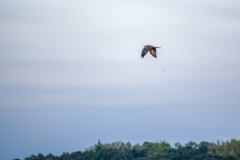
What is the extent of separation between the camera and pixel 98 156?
62.6m

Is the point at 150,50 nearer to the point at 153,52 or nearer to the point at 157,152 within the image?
the point at 153,52

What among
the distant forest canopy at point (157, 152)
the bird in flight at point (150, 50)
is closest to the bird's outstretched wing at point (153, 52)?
the bird in flight at point (150, 50)

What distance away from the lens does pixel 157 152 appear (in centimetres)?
6244

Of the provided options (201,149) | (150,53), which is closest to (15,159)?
(201,149)

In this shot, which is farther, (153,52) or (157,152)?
(157,152)

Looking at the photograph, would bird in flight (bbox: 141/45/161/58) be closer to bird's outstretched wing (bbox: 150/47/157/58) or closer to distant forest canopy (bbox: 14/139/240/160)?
bird's outstretched wing (bbox: 150/47/157/58)

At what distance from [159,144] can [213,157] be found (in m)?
12.0

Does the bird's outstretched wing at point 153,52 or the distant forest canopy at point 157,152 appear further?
the distant forest canopy at point 157,152

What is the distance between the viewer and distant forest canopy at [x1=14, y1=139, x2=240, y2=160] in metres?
57.5

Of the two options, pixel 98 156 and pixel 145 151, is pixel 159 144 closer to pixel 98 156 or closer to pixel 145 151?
pixel 145 151

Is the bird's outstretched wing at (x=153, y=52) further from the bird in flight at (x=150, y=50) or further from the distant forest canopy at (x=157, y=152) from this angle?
the distant forest canopy at (x=157, y=152)

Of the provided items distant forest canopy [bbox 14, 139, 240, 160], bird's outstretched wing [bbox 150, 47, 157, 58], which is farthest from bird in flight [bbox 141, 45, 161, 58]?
distant forest canopy [bbox 14, 139, 240, 160]

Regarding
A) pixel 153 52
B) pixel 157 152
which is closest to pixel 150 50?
pixel 153 52

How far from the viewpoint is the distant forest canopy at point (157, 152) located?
57.5 m
